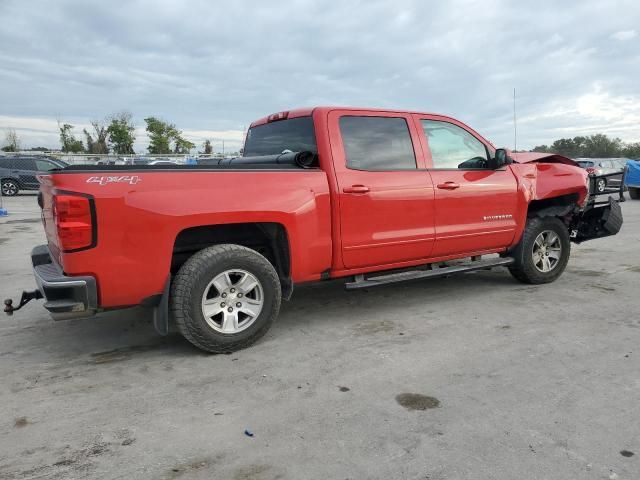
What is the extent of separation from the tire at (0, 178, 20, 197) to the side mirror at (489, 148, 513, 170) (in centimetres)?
2145

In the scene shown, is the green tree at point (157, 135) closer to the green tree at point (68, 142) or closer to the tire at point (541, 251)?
the green tree at point (68, 142)

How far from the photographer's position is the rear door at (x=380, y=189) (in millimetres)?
4387

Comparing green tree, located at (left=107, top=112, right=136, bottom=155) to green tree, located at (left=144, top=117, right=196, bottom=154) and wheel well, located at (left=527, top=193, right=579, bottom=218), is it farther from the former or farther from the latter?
wheel well, located at (left=527, top=193, right=579, bottom=218)

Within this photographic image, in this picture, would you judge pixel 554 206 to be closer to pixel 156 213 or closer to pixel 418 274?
pixel 418 274

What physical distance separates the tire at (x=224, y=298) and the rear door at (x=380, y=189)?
831 mm

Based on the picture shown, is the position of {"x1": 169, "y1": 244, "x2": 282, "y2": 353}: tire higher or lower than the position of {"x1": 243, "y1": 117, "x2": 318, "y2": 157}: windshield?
lower

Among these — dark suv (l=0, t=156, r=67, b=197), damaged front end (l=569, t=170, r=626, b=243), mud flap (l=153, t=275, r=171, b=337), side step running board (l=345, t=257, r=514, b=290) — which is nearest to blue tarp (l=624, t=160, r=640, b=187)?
damaged front end (l=569, t=170, r=626, b=243)

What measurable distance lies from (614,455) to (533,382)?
0.84 m

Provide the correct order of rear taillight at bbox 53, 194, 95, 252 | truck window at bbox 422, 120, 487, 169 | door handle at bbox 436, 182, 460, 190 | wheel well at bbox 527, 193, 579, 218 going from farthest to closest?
wheel well at bbox 527, 193, 579, 218 < truck window at bbox 422, 120, 487, 169 < door handle at bbox 436, 182, 460, 190 < rear taillight at bbox 53, 194, 95, 252

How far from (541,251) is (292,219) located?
3289 mm

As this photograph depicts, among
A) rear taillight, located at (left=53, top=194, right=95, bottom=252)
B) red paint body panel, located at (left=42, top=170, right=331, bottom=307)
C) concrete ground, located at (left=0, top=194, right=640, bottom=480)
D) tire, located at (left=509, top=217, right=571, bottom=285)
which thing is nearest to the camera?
concrete ground, located at (left=0, top=194, right=640, bottom=480)

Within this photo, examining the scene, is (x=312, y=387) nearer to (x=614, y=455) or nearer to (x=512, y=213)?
(x=614, y=455)

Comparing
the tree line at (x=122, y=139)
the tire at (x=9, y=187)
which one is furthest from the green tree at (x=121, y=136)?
the tire at (x=9, y=187)

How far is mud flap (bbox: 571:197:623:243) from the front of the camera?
20.7 feet
